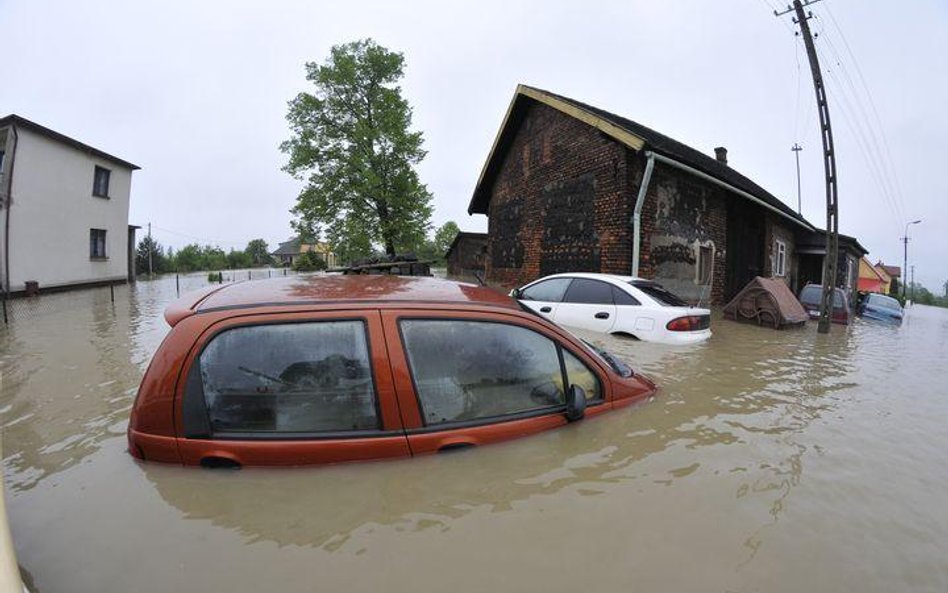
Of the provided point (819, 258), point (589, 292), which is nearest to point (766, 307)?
point (589, 292)

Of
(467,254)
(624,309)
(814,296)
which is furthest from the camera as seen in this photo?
(467,254)

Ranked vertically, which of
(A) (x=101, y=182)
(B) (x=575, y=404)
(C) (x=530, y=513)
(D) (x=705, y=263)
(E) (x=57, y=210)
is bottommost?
(C) (x=530, y=513)

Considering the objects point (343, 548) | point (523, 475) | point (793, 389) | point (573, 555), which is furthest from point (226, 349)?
point (793, 389)

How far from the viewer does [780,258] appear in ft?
48.5

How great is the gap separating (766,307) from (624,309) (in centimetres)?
427

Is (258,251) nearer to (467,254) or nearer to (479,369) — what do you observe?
(467,254)

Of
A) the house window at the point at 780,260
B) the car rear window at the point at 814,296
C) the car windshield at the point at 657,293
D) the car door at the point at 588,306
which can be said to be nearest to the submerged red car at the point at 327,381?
the car door at the point at 588,306

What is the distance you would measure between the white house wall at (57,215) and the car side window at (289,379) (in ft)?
58.6

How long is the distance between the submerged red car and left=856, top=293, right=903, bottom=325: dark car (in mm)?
15233

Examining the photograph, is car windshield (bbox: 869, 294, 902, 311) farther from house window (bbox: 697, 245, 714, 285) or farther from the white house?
the white house

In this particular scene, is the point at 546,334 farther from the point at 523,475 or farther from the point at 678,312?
the point at 678,312

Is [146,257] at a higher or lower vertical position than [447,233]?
lower

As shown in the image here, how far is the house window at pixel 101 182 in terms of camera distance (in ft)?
57.5

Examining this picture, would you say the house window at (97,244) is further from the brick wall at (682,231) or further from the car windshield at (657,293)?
the car windshield at (657,293)
